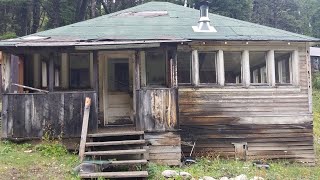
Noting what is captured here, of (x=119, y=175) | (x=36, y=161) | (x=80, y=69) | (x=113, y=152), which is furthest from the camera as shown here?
(x=80, y=69)

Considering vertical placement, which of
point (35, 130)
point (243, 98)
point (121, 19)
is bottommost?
point (35, 130)

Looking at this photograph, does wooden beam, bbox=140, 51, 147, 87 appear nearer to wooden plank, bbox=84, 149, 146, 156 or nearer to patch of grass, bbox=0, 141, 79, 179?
wooden plank, bbox=84, 149, 146, 156

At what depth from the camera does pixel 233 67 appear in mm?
11328

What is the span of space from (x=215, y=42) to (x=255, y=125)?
2.83 m

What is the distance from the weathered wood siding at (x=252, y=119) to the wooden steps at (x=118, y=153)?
7.17 ft

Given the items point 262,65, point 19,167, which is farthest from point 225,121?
point 19,167

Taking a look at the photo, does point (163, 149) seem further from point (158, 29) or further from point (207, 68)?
point (158, 29)

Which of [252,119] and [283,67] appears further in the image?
[283,67]

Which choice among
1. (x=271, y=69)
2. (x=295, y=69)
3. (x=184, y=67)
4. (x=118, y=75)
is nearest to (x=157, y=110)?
(x=184, y=67)

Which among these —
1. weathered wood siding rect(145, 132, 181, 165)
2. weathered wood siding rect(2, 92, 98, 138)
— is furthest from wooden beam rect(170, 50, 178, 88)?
weathered wood siding rect(2, 92, 98, 138)

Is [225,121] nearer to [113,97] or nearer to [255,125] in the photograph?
[255,125]

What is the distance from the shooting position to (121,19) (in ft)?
41.6

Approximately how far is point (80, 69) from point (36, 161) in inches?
152

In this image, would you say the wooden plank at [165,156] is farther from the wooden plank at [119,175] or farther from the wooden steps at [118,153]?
the wooden plank at [119,175]
